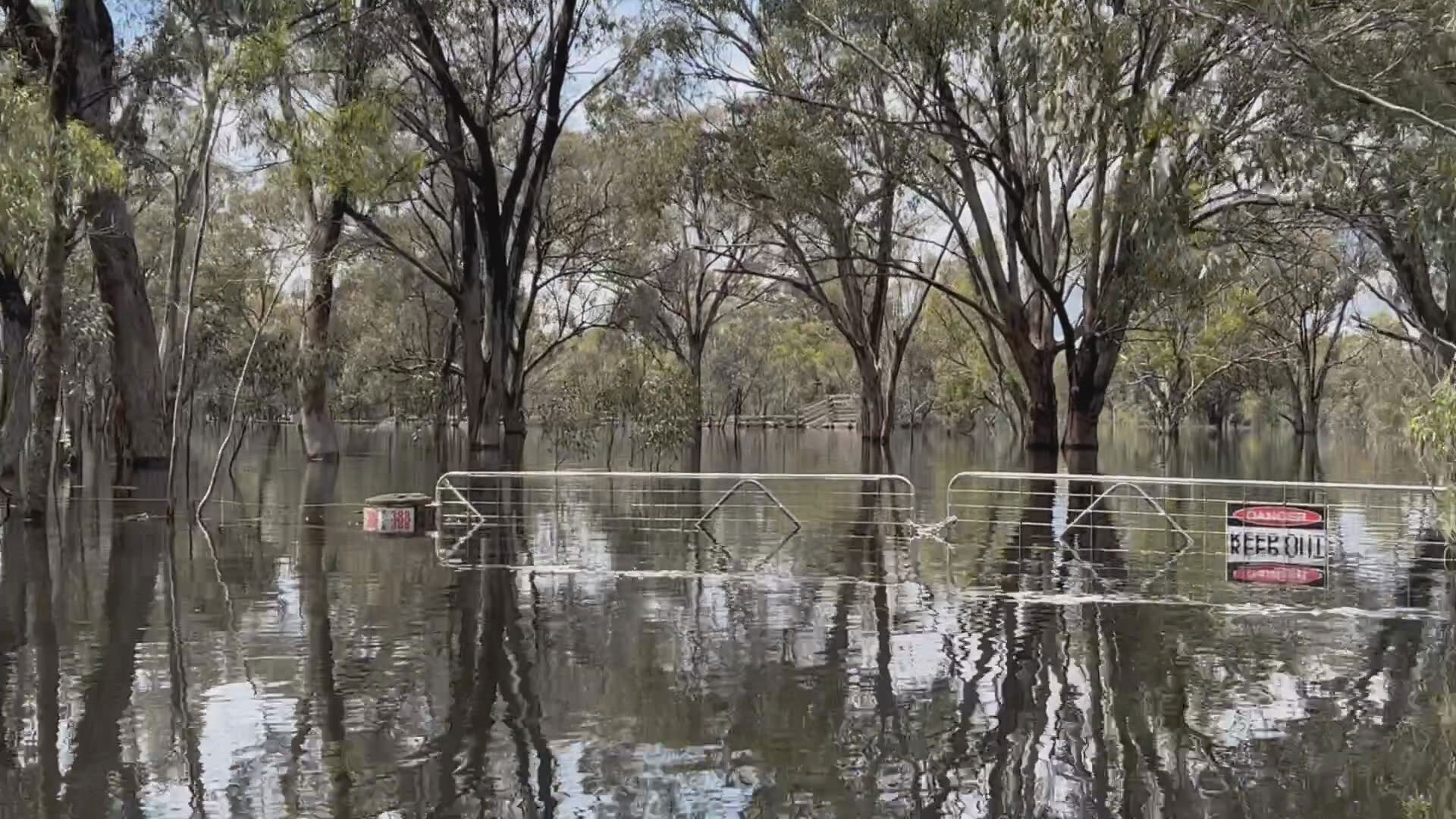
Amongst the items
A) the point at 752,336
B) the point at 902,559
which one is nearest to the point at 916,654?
the point at 902,559

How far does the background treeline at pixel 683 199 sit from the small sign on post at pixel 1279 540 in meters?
2.43

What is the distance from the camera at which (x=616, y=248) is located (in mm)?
37719

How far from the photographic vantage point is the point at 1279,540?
10.8 meters

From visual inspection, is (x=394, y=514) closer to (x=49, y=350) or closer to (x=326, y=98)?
(x=49, y=350)

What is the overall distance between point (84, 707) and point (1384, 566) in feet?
32.2

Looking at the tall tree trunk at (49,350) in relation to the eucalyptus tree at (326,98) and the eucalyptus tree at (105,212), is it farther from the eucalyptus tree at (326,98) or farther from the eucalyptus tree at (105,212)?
the eucalyptus tree at (326,98)

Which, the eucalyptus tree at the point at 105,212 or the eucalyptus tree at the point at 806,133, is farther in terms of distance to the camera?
the eucalyptus tree at the point at 806,133

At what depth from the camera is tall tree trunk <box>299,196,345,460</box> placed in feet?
85.5

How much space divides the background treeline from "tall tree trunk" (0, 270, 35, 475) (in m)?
0.04

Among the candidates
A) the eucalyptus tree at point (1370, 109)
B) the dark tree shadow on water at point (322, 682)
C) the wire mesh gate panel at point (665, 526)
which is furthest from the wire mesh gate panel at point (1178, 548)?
the dark tree shadow on water at point (322, 682)

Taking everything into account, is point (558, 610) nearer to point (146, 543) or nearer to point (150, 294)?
point (146, 543)

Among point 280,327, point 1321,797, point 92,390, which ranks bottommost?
point 1321,797

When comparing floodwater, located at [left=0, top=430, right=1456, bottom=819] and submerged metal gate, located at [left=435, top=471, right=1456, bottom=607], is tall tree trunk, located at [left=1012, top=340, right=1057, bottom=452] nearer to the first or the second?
submerged metal gate, located at [left=435, top=471, right=1456, bottom=607]

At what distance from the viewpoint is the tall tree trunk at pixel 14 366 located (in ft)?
45.1
